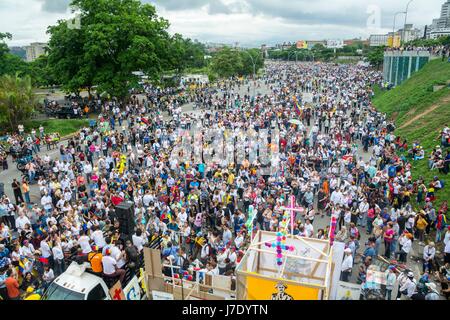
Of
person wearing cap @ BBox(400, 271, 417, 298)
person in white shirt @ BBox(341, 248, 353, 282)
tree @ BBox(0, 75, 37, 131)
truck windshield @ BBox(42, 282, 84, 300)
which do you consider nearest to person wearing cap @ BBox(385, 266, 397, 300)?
person wearing cap @ BBox(400, 271, 417, 298)

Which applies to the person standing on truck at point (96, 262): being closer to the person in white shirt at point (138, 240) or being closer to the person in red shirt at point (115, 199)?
the person in white shirt at point (138, 240)

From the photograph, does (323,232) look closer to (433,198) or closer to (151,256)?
(151,256)

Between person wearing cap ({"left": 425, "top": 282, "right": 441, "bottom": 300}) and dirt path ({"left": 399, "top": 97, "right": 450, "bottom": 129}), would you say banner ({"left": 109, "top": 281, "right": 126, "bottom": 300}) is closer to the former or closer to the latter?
person wearing cap ({"left": 425, "top": 282, "right": 441, "bottom": 300})

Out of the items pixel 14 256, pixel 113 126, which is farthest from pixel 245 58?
pixel 14 256

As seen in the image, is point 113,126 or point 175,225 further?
point 113,126

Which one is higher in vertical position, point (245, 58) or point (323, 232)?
point (245, 58)

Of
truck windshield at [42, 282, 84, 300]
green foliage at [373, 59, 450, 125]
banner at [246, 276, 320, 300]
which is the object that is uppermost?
green foliage at [373, 59, 450, 125]

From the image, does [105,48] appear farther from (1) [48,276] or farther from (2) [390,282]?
(2) [390,282]
